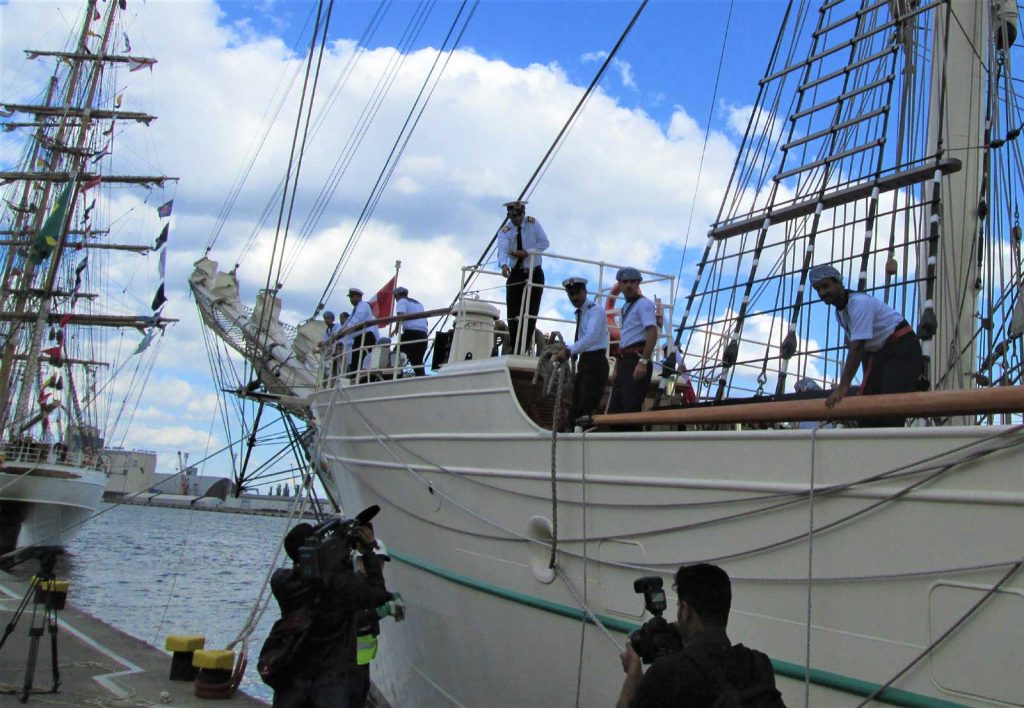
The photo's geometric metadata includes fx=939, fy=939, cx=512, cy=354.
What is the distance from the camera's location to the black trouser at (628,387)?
19.9 ft

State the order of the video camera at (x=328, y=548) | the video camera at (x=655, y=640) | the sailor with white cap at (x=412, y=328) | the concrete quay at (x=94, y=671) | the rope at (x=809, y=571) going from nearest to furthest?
the video camera at (x=655, y=640) → the rope at (x=809, y=571) → the video camera at (x=328, y=548) → the concrete quay at (x=94, y=671) → the sailor with white cap at (x=412, y=328)

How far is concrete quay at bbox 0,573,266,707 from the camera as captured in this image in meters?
6.67

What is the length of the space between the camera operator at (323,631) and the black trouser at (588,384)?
2.06 m

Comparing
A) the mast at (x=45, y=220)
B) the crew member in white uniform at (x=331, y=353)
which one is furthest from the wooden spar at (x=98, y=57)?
the crew member in white uniform at (x=331, y=353)

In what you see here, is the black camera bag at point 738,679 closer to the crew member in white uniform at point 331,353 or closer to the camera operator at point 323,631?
the camera operator at point 323,631

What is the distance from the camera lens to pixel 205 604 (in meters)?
22.4

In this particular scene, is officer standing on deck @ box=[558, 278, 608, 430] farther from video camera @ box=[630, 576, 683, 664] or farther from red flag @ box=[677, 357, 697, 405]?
video camera @ box=[630, 576, 683, 664]

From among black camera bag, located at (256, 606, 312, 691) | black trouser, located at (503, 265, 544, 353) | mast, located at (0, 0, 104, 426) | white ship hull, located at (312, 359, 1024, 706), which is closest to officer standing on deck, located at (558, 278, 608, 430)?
white ship hull, located at (312, 359, 1024, 706)

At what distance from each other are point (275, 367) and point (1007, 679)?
43.6ft

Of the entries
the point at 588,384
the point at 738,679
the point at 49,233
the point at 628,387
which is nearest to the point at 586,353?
the point at 588,384

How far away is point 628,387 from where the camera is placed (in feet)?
20.1

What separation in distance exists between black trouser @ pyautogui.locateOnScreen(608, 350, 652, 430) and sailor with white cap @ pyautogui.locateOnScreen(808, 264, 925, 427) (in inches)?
59.1

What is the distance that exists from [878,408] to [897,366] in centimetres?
95

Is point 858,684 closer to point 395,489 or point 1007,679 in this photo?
point 1007,679
